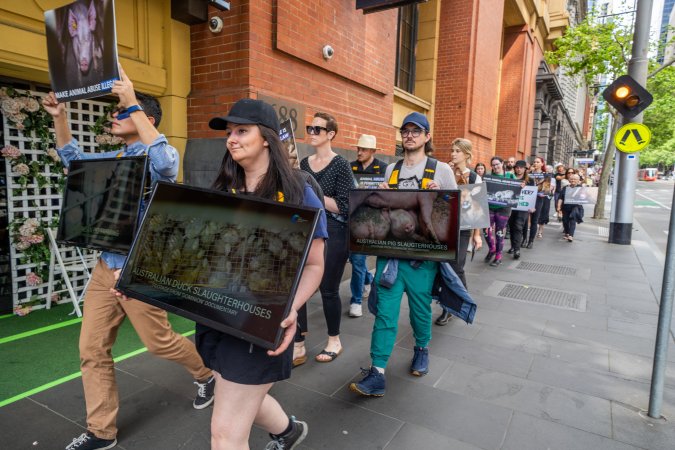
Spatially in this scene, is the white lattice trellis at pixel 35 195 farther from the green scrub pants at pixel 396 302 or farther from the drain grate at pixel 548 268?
the drain grate at pixel 548 268

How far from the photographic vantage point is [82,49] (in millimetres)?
2479

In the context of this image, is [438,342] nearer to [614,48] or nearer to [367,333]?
[367,333]

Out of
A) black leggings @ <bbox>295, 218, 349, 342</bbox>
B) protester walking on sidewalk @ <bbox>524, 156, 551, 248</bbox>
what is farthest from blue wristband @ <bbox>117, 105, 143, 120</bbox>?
protester walking on sidewalk @ <bbox>524, 156, 551, 248</bbox>

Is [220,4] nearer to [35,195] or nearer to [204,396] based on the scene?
[35,195]

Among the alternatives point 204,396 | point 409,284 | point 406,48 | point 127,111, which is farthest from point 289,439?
point 406,48

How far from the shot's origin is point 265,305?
5.09 ft

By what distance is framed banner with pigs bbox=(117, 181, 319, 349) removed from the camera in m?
1.55

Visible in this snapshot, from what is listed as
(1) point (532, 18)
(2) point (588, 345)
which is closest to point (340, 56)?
(2) point (588, 345)

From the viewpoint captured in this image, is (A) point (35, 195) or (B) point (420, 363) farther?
(A) point (35, 195)

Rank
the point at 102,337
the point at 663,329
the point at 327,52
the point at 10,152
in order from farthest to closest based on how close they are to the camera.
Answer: the point at 327,52, the point at 10,152, the point at 663,329, the point at 102,337

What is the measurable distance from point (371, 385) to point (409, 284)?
82cm

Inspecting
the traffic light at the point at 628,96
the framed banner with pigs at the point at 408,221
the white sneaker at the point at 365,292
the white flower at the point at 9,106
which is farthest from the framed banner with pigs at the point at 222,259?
the traffic light at the point at 628,96

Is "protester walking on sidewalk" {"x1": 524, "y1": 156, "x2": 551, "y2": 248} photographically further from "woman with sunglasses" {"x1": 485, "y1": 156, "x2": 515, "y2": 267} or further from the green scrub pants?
the green scrub pants

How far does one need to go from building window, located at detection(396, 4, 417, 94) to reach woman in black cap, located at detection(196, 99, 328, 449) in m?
9.79
